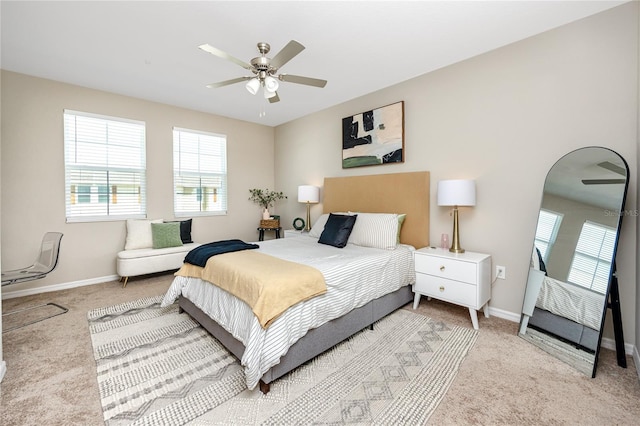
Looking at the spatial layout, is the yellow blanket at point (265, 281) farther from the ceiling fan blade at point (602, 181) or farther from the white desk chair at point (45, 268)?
the ceiling fan blade at point (602, 181)

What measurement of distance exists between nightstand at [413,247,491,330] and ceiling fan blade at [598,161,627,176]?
1119 millimetres

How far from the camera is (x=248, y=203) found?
5.33 metres

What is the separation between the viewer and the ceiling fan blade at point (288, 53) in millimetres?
1834

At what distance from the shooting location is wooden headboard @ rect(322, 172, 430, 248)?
3.23 meters

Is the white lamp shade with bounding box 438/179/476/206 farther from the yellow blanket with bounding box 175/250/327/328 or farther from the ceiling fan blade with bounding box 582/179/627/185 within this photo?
the yellow blanket with bounding box 175/250/327/328

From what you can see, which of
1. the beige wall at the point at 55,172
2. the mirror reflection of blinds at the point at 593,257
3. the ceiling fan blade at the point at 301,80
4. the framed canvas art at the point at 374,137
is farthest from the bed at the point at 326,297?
the beige wall at the point at 55,172

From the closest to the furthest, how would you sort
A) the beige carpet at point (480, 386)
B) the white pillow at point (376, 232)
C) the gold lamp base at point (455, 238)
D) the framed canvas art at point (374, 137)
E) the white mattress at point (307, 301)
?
the beige carpet at point (480, 386) < the white mattress at point (307, 301) < the gold lamp base at point (455, 238) < the white pillow at point (376, 232) < the framed canvas art at point (374, 137)

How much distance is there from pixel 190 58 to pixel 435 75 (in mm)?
2751

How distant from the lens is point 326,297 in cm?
201

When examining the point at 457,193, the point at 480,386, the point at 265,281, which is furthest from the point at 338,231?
the point at 480,386

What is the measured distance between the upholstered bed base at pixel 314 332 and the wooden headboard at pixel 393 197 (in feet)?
2.68

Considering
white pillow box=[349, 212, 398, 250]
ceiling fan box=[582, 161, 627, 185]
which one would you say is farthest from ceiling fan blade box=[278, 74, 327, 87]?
ceiling fan box=[582, 161, 627, 185]

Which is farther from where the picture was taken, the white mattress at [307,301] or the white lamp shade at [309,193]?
the white lamp shade at [309,193]

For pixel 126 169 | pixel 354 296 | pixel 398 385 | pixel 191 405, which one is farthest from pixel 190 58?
pixel 398 385
